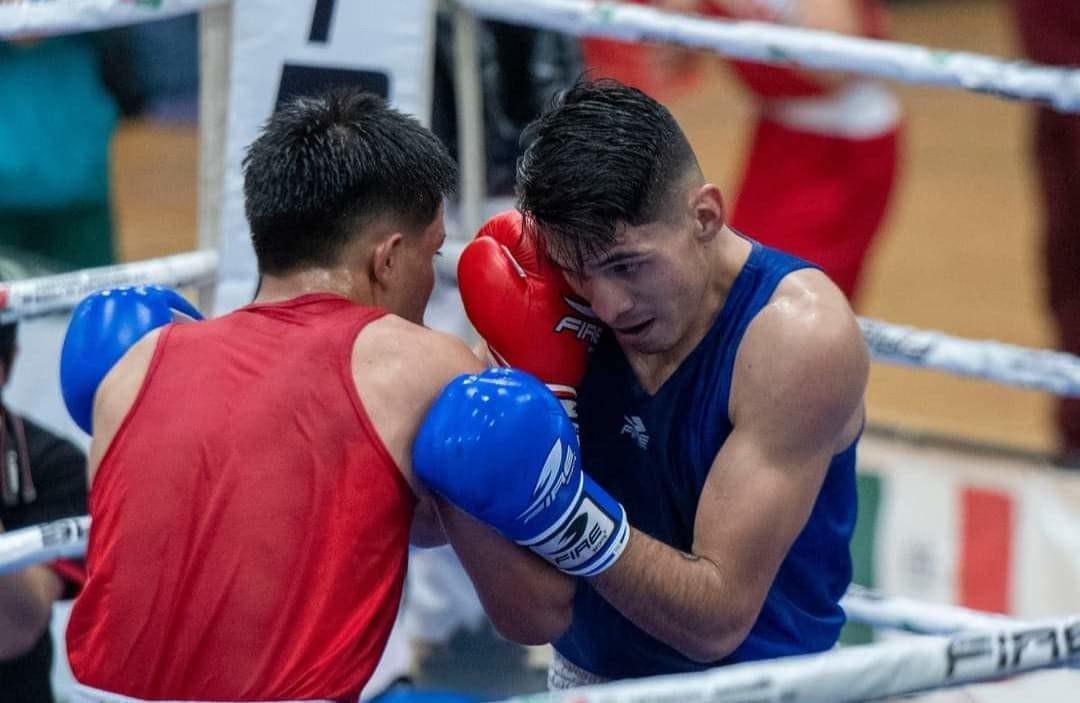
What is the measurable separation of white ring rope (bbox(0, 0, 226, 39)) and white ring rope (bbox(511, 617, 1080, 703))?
1.29 metres

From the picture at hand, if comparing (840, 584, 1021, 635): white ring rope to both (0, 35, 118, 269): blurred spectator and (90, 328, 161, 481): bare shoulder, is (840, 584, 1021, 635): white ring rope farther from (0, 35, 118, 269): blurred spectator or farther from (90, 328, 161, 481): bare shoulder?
(0, 35, 118, 269): blurred spectator

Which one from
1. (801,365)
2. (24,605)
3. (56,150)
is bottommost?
(24,605)

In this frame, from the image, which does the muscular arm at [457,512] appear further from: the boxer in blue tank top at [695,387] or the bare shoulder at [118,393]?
the bare shoulder at [118,393]

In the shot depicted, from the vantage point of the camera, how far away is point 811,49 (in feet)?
7.19

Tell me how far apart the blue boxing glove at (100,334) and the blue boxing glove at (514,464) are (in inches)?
15.9

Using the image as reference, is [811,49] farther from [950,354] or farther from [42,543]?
[42,543]

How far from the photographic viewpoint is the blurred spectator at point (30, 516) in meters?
2.20

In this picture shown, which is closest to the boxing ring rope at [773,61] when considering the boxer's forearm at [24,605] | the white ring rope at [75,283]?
the white ring rope at [75,283]

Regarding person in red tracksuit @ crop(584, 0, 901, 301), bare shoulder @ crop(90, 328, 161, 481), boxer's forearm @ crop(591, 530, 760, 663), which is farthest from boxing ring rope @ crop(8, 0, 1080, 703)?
person in red tracksuit @ crop(584, 0, 901, 301)

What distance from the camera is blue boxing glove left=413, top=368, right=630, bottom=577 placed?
1.48 metres

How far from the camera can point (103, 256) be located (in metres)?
3.43

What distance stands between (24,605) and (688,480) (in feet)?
3.14

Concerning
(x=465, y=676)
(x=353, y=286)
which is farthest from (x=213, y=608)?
(x=465, y=676)

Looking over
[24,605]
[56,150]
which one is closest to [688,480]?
[24,605]
